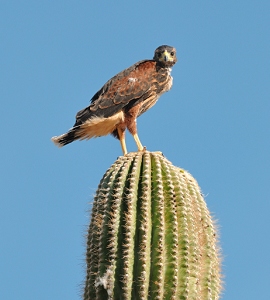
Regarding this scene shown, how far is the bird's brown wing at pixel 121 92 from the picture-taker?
→ 8.76 meters

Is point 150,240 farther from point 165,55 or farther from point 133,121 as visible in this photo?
point 165,55

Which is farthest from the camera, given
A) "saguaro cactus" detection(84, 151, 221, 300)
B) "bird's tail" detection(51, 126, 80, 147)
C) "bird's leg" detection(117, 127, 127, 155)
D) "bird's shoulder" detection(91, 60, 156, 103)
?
"bird's shoulder" detection(91, 60, 156, 103)

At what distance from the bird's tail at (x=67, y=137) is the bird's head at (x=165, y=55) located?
5.44ft

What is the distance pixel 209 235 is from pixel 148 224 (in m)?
0.60

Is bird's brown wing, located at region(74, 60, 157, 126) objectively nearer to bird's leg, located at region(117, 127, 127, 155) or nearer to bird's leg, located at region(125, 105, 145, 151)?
bird's leg, located at region(125, 105, 145, 151)

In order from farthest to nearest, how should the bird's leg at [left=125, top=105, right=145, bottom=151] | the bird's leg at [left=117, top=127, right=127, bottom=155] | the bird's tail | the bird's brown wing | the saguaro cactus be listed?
the bird's brown wing, the bird's tail, the bird's leg at [left=117, top=127, right=127, bottom=155], the bird's leg at [left=125, top=105, right=145, bottom=151], the saguaro cactus

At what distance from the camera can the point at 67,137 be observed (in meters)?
8.66

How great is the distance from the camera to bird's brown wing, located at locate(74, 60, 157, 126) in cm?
876

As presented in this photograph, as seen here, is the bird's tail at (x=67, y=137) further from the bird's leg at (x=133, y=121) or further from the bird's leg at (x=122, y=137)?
the bird's leg at (x=133, y=121)

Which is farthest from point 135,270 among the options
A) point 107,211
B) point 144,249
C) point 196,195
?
point 196,195

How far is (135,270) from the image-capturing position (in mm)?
4805

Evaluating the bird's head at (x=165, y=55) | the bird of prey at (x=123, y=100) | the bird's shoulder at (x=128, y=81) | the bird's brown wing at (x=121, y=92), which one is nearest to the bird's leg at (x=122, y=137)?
the bird of prey at (x=123, y=100)

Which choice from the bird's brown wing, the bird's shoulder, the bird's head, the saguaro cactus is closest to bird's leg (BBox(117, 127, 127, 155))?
the bird's brown wing

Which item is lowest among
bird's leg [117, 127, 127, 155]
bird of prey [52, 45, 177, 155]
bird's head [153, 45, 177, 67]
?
bird's leg [117, 127, 127, 155]
